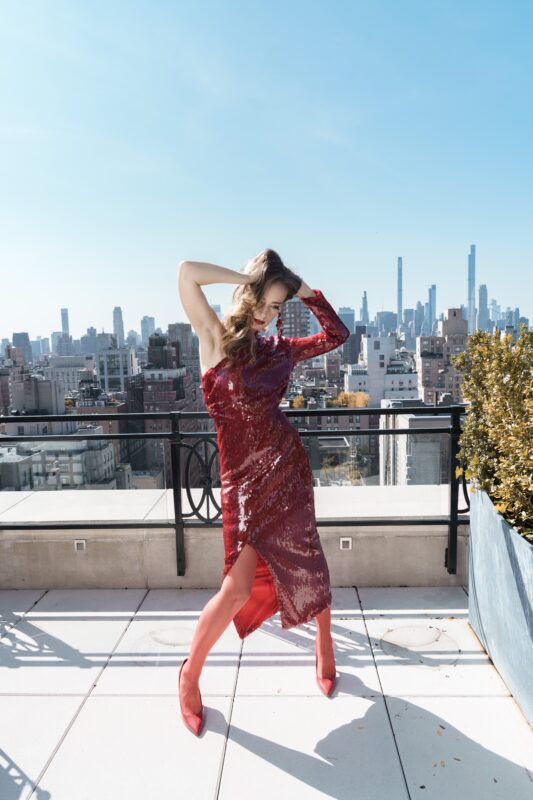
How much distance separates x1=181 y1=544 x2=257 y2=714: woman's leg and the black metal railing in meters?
1.19

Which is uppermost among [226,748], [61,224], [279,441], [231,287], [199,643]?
[61,224]

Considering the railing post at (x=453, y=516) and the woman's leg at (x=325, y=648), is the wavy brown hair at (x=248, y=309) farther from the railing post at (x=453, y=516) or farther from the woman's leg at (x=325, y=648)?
the railing post at (x=453, y=516)

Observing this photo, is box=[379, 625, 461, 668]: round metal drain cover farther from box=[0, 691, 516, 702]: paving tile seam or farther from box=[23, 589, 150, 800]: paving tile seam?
box=[23, 589, 150, 800]: paving tile seam

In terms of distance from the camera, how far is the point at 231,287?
234 cm

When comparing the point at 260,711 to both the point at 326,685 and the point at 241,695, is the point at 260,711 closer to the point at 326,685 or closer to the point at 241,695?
the point at 241,695

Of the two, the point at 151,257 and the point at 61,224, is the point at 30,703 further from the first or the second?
the point at 151,257

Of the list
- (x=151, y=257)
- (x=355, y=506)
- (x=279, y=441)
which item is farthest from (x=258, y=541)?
(x=151, y=257)

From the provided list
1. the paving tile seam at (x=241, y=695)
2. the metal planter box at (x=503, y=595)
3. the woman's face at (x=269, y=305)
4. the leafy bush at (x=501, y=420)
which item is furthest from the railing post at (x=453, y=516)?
the woman's face at (x=269, y=305)

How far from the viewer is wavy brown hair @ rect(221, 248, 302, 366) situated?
220 cm

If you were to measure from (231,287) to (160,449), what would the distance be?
5.08ft

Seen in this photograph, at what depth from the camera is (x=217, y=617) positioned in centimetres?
219

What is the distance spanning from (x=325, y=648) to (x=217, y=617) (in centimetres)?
58

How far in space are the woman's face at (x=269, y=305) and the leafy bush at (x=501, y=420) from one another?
915 millimetres

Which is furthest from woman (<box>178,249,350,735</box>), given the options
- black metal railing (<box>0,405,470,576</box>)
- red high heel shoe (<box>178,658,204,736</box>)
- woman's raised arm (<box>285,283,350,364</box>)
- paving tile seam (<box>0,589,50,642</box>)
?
paving tile seam (<box>0,589,50,642</box>)
